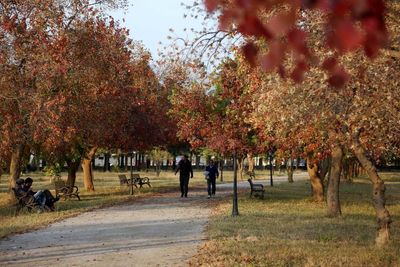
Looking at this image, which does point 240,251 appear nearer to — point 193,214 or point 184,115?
point 193,214

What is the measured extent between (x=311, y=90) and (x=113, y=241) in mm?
5295

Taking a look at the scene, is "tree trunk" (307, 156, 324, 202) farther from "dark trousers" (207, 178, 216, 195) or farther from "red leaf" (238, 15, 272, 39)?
"red leaf" (238, 15, 272, 39)

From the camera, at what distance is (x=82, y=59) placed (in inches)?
889

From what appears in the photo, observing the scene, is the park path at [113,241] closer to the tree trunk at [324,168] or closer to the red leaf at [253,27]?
the red leaf at [253,27]

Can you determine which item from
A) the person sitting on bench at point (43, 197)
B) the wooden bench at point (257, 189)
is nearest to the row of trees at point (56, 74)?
the person sitting on bench at point (43, 197)

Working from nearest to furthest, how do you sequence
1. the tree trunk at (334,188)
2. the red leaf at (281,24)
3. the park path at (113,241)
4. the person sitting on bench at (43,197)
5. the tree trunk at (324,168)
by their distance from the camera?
the red leaf at (281,24) < the park path at (113,241) < the tree trunk at (334,188) < the person sitting on bench at (43,197) < the tree trunk at (324,168)

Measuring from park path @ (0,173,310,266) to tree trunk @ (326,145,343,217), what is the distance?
405cm

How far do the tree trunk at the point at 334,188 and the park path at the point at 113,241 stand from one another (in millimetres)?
4053

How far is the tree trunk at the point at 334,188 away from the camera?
62.8 ft

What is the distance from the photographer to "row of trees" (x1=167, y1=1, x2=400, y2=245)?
2217mm

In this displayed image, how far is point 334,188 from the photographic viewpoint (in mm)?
19719

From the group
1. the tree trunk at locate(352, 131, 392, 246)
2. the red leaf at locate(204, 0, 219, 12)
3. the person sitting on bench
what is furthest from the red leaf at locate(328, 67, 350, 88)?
the person sitting on bench

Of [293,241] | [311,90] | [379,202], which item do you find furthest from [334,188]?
[311,90]

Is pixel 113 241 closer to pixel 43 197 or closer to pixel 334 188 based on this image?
pixel 43 197
